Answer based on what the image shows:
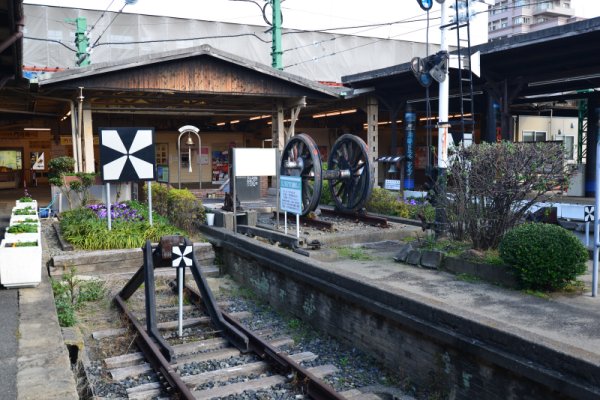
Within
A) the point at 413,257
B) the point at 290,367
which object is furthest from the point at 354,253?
the point at 290,367

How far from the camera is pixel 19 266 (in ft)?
22.8

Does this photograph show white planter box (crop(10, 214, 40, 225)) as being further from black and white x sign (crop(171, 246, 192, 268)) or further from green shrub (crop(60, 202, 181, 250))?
black and white x sign (crop(171, 246, 192, 268))

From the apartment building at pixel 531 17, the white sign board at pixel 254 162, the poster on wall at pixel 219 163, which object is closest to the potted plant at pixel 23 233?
the white sign board at pixel 254 162

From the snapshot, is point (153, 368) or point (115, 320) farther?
point (115, 320)

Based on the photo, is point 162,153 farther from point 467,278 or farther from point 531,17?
point 531,17

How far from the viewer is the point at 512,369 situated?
4.66 metres

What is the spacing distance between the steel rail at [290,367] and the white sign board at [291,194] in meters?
2.88

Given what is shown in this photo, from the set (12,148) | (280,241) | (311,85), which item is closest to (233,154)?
(280,241)

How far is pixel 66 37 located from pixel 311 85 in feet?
68.1

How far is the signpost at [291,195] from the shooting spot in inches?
382

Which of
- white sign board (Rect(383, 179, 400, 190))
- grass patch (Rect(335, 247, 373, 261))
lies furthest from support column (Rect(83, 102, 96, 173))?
grass patch (Rect(335, 247, 373, 261))

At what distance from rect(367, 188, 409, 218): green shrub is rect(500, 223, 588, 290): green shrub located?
5.91 metres

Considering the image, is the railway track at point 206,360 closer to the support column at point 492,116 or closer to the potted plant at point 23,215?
the potted plant at point 23,215

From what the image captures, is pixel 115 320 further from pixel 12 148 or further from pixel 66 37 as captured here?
pixel 66 37
